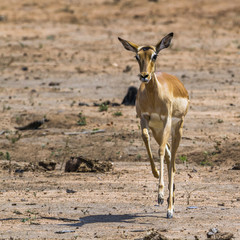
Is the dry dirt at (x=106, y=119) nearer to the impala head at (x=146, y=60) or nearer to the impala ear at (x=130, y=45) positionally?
the impala head at (x=146, y=60)

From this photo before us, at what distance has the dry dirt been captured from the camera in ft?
31.3

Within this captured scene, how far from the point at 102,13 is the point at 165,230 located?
23896 millimetres

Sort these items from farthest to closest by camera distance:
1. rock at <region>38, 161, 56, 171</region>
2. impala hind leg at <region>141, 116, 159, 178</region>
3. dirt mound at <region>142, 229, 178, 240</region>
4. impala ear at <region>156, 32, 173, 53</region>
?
rock at <region>38, 161, 56, 171</region> < impala ear at <region>156, 32, 173, 53</region> < impala hind leg at <region>141, 116, 159, 178</region> < dirt mound at <region>142, 229, 178, 240</region>

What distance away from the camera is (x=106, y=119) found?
16375mm

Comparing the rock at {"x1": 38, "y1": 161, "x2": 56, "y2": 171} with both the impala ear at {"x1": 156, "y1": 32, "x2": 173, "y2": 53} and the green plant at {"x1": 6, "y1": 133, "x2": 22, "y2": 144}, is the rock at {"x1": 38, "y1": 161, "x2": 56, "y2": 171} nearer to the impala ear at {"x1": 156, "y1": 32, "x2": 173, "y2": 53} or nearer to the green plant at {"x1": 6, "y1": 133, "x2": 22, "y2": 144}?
the green plant at {"x1": 6, "y1": 133, "x2": 22, "y2": 144}

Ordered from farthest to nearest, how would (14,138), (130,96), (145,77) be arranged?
(130,96) < (14,138) < (145,77)

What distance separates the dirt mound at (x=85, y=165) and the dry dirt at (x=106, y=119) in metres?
0.19

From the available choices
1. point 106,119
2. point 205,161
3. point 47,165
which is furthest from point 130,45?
point 106,119

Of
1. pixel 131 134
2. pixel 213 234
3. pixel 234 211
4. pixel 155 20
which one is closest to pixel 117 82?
pixel 131 134

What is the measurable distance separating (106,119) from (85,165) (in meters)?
4.10

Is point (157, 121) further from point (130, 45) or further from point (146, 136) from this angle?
point (130, 45)

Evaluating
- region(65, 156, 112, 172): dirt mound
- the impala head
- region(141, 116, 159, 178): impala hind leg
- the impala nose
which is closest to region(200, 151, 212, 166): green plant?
region(65, 156, 112, 172): dirt mound

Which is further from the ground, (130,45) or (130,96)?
(130,45)

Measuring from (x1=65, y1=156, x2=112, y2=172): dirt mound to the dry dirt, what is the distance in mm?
189
